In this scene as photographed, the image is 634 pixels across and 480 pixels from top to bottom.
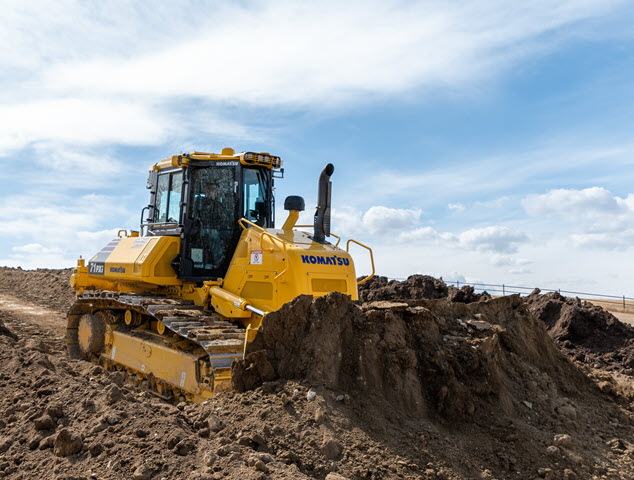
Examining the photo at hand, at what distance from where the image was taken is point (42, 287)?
1000 inches

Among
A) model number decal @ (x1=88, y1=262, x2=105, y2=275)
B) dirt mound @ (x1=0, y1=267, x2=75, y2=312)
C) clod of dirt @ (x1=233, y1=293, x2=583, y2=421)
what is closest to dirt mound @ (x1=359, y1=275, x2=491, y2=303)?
model number decal @ (x1=88, y1=262, x2=105, y2=275)

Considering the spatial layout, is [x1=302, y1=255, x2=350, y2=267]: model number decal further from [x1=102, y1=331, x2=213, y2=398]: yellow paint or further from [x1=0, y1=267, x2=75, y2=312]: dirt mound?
[x1=0, y1=267, x2=75, y2=312]: dirt mound

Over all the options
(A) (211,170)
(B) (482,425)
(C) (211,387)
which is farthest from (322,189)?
(B) (482,425)

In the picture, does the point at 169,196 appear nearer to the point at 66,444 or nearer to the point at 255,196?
the point at 255,196

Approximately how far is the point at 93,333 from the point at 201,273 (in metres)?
2.82

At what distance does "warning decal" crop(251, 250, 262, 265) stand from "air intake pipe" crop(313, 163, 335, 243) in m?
0.91

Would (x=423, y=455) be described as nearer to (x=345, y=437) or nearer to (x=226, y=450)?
(x=345, y=437)

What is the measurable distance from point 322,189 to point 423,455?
152 inches

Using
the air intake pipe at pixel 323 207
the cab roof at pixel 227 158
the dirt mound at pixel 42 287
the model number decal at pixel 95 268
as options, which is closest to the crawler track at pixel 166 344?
the model number decal at pixel 95 268

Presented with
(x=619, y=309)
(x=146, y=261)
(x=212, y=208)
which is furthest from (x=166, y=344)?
(x=619, y=309)

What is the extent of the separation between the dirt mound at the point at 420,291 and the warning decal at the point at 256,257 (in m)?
9.90

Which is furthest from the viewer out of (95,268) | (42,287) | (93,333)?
(42,287)

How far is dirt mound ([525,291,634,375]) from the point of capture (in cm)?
1238

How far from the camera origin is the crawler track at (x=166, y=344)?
23.0 ft
